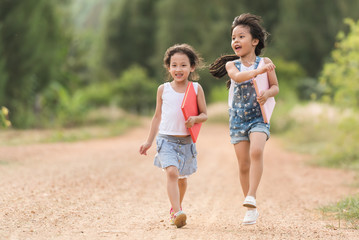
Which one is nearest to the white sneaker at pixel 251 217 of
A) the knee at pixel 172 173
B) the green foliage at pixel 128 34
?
the knee at pixel 172 173

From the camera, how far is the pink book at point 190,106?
480cm

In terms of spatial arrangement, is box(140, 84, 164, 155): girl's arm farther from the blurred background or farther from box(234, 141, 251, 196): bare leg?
the blurred background

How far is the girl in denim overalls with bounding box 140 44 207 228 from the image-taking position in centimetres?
480

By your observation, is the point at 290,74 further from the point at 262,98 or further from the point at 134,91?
the point at 262,98

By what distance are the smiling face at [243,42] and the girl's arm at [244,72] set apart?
0.14 metres

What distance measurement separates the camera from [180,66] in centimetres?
500

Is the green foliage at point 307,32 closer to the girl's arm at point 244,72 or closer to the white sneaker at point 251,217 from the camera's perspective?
the girl's arm at point 244,72

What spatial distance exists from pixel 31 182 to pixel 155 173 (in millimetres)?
2876

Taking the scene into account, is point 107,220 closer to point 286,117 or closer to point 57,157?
point 57,157

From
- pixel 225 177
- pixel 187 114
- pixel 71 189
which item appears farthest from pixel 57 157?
pixel 187 114

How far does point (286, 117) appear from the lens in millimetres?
21500

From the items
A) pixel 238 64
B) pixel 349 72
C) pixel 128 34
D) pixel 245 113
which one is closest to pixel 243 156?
pixel 245 113

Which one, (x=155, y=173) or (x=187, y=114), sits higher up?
(x=187, y=114)

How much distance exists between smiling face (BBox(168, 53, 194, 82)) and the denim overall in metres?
0.48
